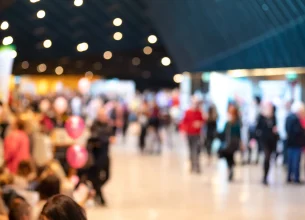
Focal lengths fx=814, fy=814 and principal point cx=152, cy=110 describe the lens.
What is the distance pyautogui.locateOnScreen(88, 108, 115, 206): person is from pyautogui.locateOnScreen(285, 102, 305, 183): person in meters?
4.78

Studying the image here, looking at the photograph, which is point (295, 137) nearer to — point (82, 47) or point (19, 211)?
point (19, 211)

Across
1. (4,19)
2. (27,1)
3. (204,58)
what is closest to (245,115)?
(204,58)

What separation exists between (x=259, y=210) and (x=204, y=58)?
12.1 m

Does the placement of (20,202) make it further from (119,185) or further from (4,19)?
(4,19)

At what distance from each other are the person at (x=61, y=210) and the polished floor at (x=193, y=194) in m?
7.91

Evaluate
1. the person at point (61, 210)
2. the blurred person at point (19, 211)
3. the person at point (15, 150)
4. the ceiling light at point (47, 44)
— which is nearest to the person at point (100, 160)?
the person at point (15, 150)

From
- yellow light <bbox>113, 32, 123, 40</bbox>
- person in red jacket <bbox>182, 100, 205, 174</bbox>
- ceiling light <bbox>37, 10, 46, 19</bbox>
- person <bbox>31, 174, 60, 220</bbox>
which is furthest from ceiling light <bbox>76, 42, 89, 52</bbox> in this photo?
person <bbox>31, 174, 60, 220</bbox>

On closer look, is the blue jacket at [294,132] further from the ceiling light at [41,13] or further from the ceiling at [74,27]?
the ceiling light at [41,13]

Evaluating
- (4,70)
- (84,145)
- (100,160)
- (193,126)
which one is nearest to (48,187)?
(100,160)

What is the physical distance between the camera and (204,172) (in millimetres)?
19875

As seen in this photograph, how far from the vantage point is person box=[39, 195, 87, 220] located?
436 cm

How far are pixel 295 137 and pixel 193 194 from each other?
9.59ft

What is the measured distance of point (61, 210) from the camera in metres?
4.37

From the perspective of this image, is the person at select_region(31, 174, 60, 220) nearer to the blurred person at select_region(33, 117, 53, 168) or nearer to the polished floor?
the polished floor
